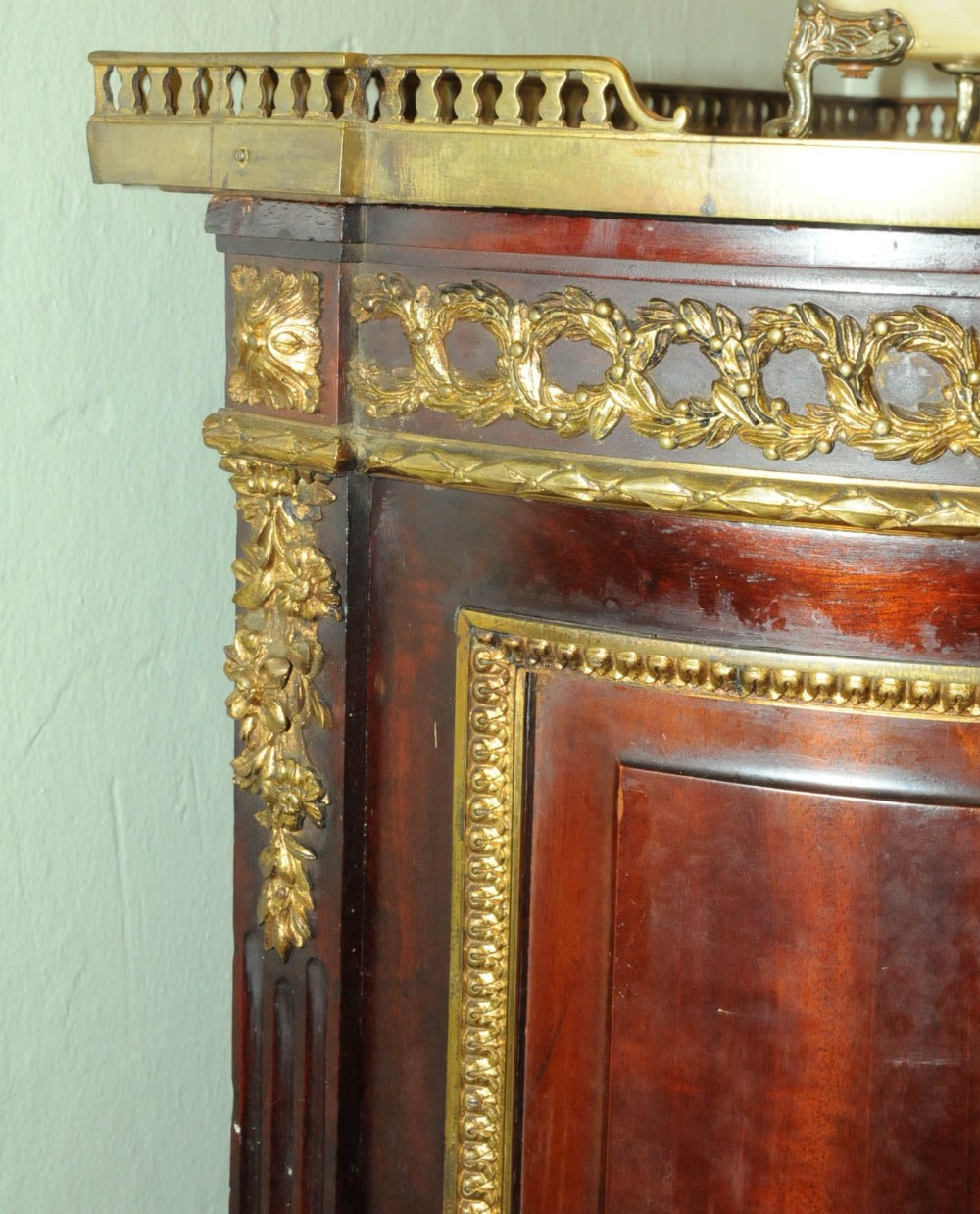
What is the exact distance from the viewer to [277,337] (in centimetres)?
77

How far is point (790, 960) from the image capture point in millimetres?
708

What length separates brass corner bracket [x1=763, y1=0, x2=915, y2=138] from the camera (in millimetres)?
691

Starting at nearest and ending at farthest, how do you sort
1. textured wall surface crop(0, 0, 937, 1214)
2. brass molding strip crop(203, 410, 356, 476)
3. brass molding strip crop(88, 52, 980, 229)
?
1. brass molding strip crop(88, 52, 980, 229)
2. brass molding strip crop(203, 410, 356, 476)
3. textured wall surface crop(0, 0, 937, 1214)

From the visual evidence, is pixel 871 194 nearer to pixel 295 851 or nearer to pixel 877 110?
pixel 295 851

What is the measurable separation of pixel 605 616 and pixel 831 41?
256 mm

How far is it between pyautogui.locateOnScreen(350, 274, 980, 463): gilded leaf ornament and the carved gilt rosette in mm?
80

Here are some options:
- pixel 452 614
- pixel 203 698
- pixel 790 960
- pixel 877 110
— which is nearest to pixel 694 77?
pixel 877 110

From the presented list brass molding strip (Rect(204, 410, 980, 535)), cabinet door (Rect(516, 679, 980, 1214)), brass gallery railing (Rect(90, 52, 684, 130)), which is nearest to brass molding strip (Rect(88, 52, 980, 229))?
brass gallery railing (Rect(90, 52, 684, 130))

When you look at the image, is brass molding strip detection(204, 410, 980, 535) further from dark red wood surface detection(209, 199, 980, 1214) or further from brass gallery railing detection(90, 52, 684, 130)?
brass gallery railing detection(90, 52, 684, 130)

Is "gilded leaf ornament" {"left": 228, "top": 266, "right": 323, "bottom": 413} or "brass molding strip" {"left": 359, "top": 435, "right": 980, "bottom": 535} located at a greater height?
"gilded leaf ornament" {"left": 228, "top": 266, "right": 323, "bottom": 413}

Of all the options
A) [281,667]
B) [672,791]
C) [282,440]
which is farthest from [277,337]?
[672,791]

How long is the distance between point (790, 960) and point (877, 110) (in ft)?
3.51

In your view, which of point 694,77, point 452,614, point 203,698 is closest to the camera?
point 452,614


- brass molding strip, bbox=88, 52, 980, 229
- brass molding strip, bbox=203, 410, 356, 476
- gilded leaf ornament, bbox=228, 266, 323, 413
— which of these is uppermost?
brass molding strip, bbox=88, 52, 980, 229
